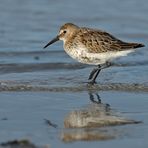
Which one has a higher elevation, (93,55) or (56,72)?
(93,55)

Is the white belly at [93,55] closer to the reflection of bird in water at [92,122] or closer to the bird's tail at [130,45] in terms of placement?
the bird's tail at [130,45]

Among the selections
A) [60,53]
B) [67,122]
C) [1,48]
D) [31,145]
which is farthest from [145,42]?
[31,145]

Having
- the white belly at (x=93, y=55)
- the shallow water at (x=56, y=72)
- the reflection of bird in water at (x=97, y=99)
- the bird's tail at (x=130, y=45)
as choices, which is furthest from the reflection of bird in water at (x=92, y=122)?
the bird's tail at (x=130, y=45)

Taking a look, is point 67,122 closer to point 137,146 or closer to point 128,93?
point 137,146

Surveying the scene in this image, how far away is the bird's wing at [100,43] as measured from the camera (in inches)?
393

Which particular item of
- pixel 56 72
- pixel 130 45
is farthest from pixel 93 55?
pixel 56 72

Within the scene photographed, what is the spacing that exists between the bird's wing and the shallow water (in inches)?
19.6

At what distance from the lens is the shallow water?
24.9 feet

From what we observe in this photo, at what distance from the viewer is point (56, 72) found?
10883mm

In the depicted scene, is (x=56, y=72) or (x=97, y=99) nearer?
(x=97, y=99)

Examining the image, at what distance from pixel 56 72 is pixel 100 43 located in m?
1.16

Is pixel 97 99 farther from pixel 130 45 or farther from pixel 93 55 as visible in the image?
pixel 130 45

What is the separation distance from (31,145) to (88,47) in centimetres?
350

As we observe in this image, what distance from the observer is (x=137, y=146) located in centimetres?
688
